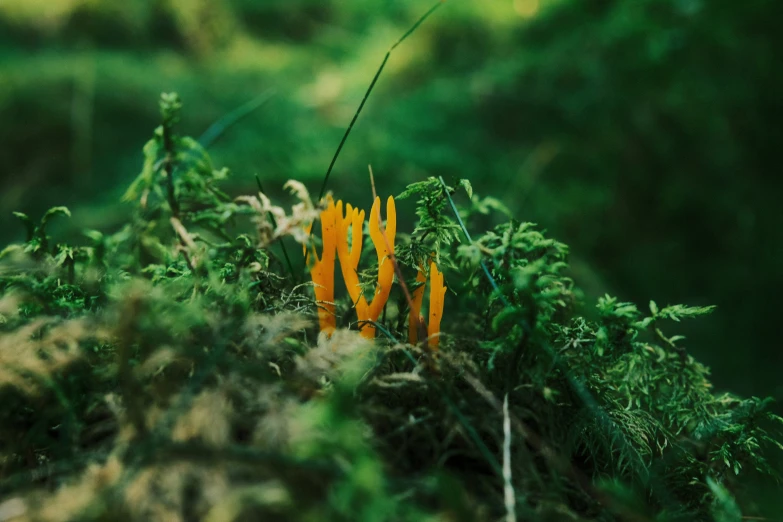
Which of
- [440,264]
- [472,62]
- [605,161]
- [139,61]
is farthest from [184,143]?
[139,61]

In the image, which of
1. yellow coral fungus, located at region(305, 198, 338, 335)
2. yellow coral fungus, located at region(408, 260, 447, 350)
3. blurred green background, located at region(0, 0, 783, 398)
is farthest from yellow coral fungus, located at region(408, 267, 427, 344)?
blurred green background, located at region(0, 0, 783, 398)

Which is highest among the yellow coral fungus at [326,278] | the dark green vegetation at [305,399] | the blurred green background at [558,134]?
the blurred green background at [558,134]

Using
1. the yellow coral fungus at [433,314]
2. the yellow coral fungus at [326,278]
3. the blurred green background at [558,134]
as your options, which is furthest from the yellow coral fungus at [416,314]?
the blurred green background at [558,134]

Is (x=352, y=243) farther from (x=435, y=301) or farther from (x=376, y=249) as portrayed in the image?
(x=435, y=301)

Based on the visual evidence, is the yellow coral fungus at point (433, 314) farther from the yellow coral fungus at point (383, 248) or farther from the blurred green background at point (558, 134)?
the blurred green background at point (558, 134)

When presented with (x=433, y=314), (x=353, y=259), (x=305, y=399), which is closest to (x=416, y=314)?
(x=433, y=314)

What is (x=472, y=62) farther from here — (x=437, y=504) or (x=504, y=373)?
(x=437, y=504)
